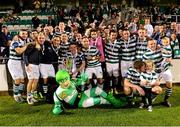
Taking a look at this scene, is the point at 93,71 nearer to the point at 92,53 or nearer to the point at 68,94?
the point at 92,53

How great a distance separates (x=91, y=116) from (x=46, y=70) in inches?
71.0

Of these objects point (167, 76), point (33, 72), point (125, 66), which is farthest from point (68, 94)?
point (167, 76)

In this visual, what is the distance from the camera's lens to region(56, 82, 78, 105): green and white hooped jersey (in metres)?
8.56

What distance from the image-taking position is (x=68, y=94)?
860 centimetres

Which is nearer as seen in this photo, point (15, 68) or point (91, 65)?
point (15, 68)

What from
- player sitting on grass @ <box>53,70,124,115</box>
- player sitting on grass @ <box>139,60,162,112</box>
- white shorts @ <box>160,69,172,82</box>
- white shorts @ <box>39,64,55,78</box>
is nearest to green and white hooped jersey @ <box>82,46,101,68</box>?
player sitting on grass @ <box>53,70,124,115</box>

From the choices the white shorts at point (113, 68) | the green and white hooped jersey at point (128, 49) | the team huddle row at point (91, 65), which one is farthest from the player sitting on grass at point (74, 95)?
the green and white hooped jersey at point (128, 49)

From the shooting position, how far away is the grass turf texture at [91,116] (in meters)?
7.84

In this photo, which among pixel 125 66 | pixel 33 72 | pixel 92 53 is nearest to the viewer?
pixel 33 72

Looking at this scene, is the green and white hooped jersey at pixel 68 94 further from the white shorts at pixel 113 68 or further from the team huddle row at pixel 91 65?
the white shorts at pixel 113 68

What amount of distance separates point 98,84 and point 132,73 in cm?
126

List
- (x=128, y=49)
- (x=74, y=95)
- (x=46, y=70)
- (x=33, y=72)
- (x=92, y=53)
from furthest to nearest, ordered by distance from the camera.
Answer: (x=128, y=49) < (x=92, y=53) < (x=46, y=70) < (x=33, y=72) < (x=74, y=95)

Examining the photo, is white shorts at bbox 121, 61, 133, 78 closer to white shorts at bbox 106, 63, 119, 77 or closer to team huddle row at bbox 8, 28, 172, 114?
team huddle row at bbox 8, 28, 172, 114

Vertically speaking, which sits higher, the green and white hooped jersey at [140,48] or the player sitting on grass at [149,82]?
the green and white hooped jersey at [140,48]
